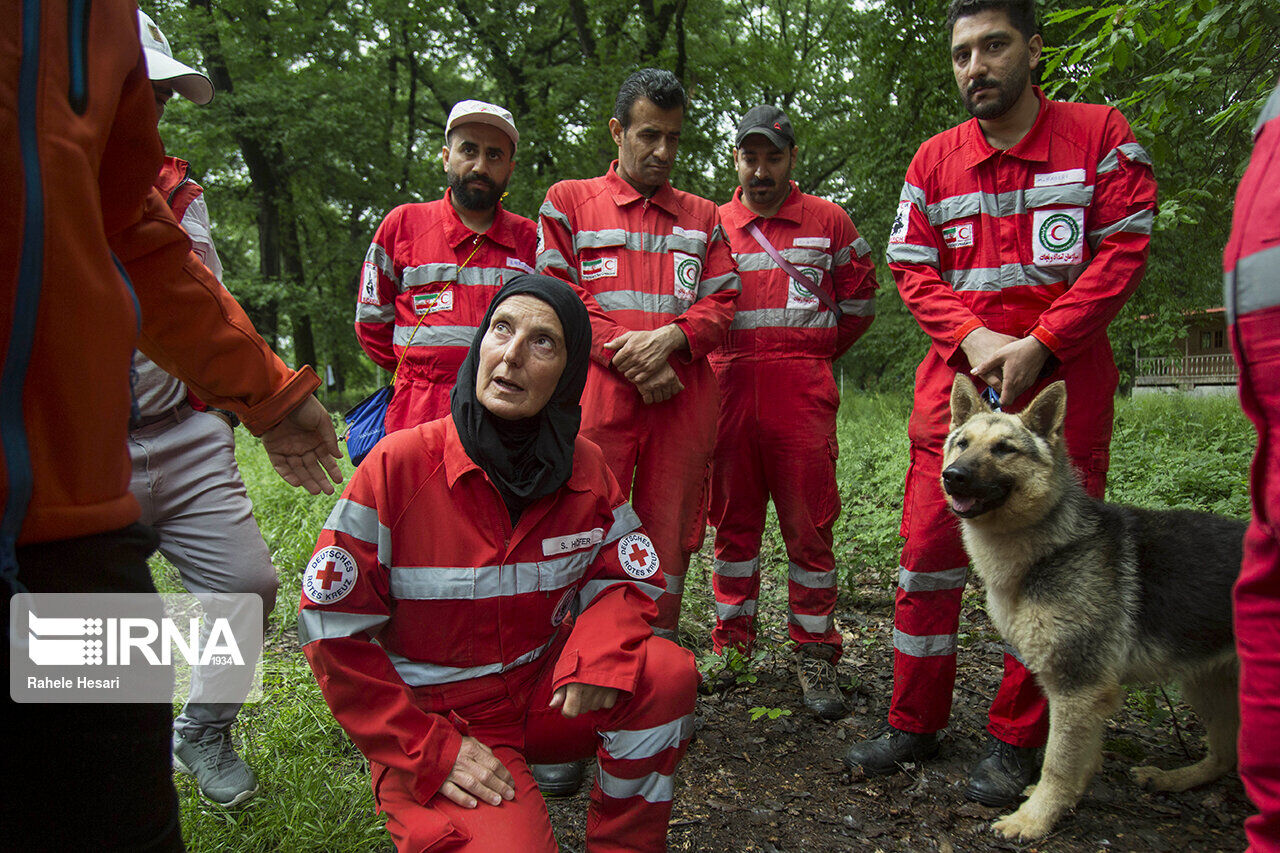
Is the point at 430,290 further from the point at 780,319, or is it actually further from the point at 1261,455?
the point at 1261,455

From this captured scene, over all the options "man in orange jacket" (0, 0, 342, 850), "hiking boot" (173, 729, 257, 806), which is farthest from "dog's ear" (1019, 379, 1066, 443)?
"hiking boot" (173, 729, 257, 806)

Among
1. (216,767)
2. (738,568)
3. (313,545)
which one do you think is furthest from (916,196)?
(313,545)

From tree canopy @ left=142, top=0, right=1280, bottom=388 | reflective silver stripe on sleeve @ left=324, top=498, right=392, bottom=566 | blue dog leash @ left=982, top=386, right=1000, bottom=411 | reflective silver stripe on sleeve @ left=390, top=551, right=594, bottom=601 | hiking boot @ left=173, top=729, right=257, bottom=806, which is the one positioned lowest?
hiking boot @ left=173, top=729, right=257, bottom=806

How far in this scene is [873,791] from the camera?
3281 mm

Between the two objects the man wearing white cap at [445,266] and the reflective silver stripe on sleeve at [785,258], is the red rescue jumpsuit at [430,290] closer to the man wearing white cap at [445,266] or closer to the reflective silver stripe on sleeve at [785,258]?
the man wearing white cap at [445,266]

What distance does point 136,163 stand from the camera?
1435mm

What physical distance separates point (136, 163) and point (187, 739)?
2560mm

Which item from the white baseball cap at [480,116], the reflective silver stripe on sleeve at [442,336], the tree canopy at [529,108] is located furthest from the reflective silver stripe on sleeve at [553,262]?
the tree canopy at [529,108]

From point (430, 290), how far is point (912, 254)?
254 cm

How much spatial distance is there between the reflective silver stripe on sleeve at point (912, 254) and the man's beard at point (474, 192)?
7.54 ft

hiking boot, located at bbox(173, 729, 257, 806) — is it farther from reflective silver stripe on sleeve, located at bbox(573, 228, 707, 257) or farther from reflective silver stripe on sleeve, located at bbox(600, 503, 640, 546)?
reflective silver stripe on sleeve, located at bbox(573, 228, 707, 257)

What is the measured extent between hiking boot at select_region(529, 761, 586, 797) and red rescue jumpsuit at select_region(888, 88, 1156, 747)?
56.1 inches

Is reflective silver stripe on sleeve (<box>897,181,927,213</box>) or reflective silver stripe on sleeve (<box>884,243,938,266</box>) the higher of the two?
reflective silver stripe on sleeve (<box>897,181,927,213</box>)

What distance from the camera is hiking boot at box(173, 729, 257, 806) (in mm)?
2961
